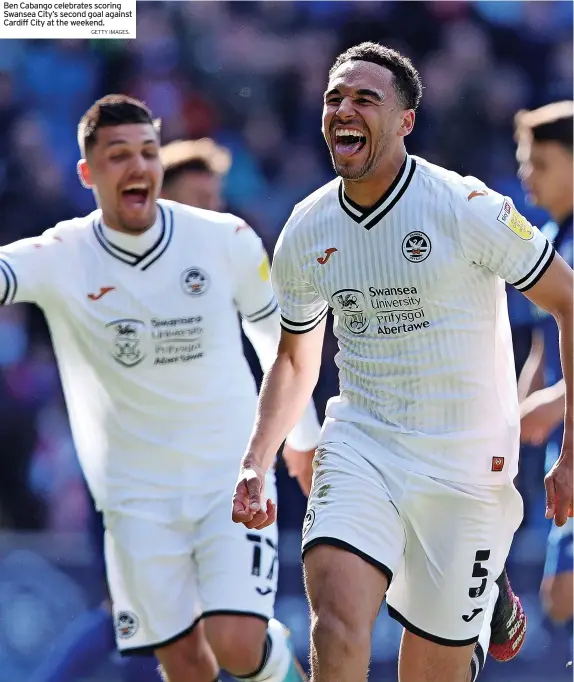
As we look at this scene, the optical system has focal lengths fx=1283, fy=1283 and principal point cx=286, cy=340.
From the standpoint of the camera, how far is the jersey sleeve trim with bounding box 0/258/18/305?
515 centimetres

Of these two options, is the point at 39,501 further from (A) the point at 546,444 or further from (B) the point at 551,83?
(B) the point at 551,83

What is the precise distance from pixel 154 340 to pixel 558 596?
2239 millimetres

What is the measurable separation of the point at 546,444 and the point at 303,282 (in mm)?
2535

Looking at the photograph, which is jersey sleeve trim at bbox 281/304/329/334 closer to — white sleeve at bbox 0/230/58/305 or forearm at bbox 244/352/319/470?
forearm at bbox 244/352/319/470

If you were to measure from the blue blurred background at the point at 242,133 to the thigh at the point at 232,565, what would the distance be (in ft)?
3.98

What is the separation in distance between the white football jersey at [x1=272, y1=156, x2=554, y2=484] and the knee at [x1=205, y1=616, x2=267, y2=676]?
1.14 meters

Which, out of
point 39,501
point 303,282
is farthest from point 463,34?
point 39,501

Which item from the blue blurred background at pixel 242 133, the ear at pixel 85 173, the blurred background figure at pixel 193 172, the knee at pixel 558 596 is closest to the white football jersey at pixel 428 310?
the ear at pixel 85 173

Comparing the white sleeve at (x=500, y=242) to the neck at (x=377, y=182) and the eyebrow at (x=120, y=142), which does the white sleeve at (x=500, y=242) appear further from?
the eyebrow at (x=120, y=142)

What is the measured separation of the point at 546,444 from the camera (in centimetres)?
624

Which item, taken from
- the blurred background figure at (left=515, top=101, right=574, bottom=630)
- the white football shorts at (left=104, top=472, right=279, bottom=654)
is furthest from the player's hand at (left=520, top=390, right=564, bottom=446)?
the white football shorts at (left=104, top=472, right=279, bottom=654)

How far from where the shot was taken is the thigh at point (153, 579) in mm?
4988

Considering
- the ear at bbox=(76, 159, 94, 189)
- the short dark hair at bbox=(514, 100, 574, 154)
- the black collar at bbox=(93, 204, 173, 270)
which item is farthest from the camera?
the short dark hair at bbox=(514, 100, 574, 154)

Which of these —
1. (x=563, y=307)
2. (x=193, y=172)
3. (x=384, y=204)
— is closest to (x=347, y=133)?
(x=384, y=204)
